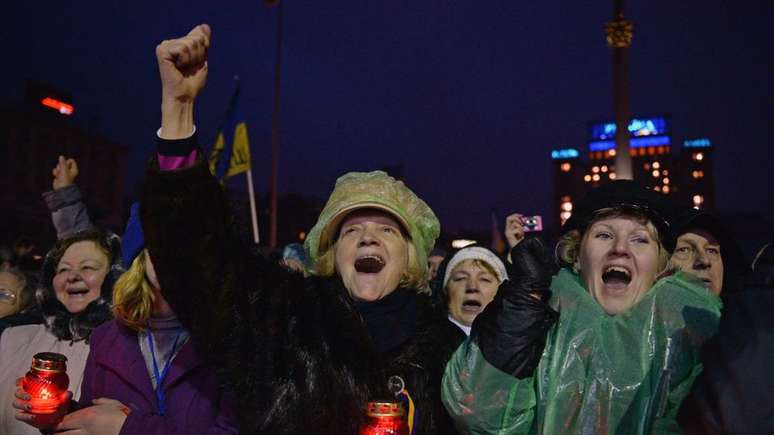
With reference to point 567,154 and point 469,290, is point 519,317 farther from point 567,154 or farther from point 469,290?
point 567,154

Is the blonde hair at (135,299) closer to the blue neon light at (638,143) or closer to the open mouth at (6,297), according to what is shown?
the open mouth at (6,297)

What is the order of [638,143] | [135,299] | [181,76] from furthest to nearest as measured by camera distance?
[638,143], [135,299], [181,76]

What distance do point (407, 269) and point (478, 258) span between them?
1.40 metres

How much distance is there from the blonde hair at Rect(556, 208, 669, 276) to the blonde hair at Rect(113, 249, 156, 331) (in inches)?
73.6

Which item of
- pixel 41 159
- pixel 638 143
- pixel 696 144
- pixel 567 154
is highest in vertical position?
pixel 696 144

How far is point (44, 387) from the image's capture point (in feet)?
6.83

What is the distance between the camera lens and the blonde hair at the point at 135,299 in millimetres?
2535

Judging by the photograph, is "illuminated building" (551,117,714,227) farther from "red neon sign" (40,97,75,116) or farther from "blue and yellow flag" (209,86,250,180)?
"blue and yellow flag" (209,86,250,180)

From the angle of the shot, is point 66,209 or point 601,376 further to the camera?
point 66,209

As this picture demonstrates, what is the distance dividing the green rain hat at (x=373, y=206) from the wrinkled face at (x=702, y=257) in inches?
63.3

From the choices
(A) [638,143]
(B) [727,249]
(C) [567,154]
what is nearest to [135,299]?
(B) [727,249]

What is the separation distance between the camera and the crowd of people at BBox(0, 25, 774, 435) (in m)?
2.05

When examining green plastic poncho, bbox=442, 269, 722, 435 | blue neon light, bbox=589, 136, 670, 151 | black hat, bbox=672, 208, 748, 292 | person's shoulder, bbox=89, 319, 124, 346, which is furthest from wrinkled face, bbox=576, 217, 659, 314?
blue neon light, bbox=589, 136, 670, 151

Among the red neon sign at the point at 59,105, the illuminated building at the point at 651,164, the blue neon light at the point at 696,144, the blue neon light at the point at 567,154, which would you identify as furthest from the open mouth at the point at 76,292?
the blue neon light at the point at 696,144
